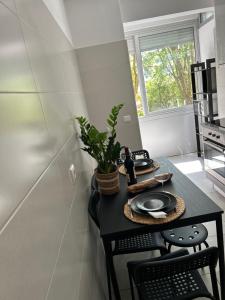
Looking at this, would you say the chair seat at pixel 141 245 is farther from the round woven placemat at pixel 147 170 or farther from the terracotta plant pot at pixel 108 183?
the round woven placemat at pixel 147 170

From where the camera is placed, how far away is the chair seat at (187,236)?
63.4 inches

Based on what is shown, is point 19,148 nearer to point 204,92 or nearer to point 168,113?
point 204,92

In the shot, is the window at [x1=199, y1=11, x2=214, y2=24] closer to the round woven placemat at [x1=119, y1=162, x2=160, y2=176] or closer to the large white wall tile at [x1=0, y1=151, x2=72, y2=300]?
the round woven placemat at [x1=119, y1=162, x2=160, y2=176]

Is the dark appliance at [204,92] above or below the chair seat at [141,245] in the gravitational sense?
above

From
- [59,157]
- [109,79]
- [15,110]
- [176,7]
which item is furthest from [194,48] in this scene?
[15,110]

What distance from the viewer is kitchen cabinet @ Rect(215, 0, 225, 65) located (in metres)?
2.45

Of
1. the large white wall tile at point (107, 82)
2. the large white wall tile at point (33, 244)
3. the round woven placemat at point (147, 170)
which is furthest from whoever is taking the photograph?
the large white wall tile at point (107, 82)

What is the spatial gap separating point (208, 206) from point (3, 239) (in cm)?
116

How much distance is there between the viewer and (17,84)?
710 mm

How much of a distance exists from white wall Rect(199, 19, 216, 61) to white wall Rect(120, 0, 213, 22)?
0.75 metres

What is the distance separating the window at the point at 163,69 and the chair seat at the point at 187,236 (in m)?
3.18

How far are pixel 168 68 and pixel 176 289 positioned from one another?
157 inches

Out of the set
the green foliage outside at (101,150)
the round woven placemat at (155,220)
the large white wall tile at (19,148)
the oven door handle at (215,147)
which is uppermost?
the large white wall tile at (19,148)

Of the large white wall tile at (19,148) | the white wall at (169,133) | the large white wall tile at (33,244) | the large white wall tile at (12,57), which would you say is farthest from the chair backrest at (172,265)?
the white wall at (169,133)
